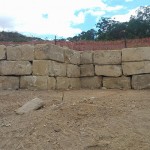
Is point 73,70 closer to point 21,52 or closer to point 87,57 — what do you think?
point 87,57

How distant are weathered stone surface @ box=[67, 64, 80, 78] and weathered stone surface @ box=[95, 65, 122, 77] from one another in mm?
691

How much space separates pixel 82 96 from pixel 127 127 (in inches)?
123

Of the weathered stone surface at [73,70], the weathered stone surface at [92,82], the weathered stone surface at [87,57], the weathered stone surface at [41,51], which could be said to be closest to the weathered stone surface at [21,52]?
the weathered stone surface at [41,51]

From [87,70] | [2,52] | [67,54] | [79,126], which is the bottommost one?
[79,126]

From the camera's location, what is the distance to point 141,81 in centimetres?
1066

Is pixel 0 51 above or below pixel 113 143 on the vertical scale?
above

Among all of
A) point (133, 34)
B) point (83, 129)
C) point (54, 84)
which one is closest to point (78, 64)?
point (54, 84)

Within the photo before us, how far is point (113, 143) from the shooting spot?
5.88m

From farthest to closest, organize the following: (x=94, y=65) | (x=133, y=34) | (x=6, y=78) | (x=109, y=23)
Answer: (x=109, y=23)
(x=133, y=34)
(x=94, y=65)
(x=6, y=78)

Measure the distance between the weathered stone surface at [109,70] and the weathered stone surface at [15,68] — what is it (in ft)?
7.36

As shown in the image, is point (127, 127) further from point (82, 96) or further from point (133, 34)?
point (133, 34)

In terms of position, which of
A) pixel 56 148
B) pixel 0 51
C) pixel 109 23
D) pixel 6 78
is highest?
pixel 109 23

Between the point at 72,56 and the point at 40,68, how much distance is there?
4.90 ft

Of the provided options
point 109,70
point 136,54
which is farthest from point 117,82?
point 136,54
